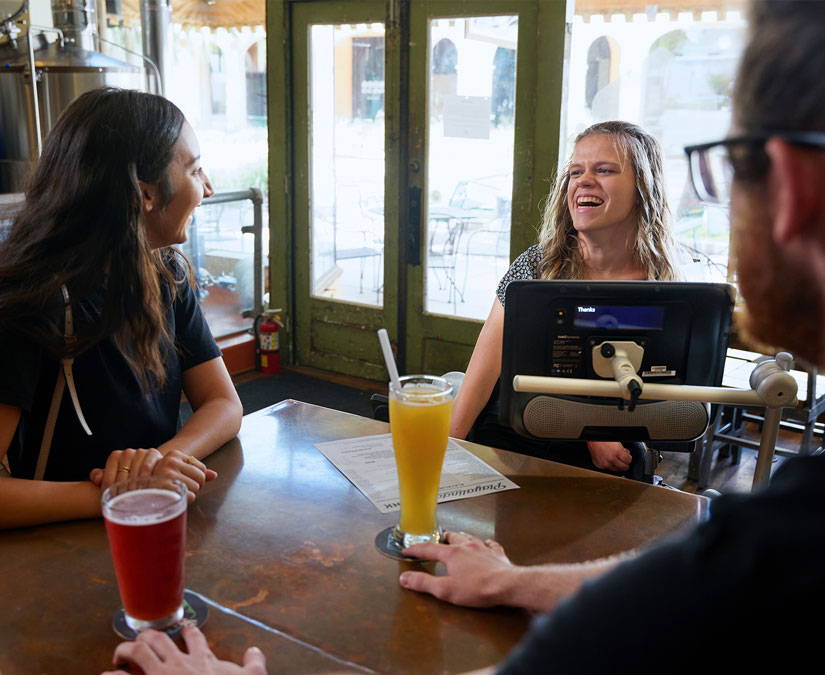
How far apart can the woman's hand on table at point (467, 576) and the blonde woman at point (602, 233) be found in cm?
102

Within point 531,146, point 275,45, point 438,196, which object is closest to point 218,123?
point 275,45

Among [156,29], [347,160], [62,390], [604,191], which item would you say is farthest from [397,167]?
[62,390]

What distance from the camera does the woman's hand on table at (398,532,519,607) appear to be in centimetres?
96

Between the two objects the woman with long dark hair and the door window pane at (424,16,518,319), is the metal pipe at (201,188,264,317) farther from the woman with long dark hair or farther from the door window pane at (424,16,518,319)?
the woman with long dark hair

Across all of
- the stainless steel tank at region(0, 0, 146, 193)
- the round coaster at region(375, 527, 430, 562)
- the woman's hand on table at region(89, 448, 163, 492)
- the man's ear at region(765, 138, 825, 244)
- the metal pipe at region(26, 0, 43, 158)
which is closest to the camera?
the man's ear at region(765, 138, 825, 244)

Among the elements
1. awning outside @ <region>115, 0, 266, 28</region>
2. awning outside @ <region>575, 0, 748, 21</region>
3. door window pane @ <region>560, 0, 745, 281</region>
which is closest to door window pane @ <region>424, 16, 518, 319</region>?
door window pane @ <region>560, 0, 745, 281</region>

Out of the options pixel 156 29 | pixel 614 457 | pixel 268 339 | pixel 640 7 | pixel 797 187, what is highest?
pixel 640 7

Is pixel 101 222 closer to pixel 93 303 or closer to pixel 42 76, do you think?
pixel 93 303

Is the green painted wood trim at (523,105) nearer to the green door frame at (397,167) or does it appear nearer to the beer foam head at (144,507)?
the green door frame at (397,167)

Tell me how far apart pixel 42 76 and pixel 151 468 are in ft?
9.42

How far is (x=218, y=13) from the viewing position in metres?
6.48

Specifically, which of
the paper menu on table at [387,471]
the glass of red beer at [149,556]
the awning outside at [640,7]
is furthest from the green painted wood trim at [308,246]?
the glass of red beer at [149,556]

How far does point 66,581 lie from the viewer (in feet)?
3.32

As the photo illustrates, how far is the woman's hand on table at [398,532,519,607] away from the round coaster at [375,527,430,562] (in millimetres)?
25
